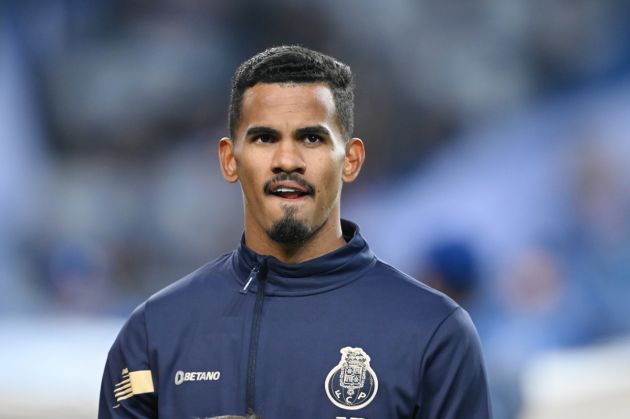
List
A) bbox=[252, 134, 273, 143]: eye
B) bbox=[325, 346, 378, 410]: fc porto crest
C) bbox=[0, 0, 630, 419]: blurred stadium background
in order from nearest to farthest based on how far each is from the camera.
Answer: bbox=[325, 346, 378, 410]: fc porto crest
bbox=[252, 134, 273, 143]: eye
bbox=[0, 0, 630, 419]: blurred stadium background

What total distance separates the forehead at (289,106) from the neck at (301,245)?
0.57ft

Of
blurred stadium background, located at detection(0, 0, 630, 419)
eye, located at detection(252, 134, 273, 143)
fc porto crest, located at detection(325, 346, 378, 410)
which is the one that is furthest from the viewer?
blurred stadium background, located at detection(0, 0, 630, 419)

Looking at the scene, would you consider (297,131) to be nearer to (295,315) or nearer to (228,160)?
(228,160)

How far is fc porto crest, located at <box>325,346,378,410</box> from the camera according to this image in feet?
5.94

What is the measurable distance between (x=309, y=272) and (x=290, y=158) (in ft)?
0.67

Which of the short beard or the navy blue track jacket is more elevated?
the short beard

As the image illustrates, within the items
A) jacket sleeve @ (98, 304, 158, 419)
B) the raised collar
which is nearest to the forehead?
the raised collar

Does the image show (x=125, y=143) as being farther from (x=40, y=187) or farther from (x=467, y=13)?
(x=467, y=13)

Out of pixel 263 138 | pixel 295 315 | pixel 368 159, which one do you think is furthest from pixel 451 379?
pixel 368 159

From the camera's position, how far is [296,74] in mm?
1942

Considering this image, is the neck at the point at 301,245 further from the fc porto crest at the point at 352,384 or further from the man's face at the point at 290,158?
the fc porto crest at the point at 352,384

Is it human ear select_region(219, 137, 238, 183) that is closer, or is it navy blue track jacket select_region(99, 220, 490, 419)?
navy blue track jacket select_region(99, 220, 490, 419)

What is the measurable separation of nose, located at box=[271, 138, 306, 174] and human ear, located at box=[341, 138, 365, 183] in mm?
116

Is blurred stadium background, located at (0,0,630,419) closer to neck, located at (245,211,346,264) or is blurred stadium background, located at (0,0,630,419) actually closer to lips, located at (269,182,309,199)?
neck, located at (245,211,346,264)
